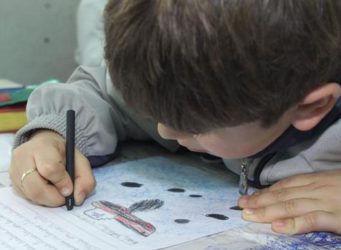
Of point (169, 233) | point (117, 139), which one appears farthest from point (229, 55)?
point (117, 139)

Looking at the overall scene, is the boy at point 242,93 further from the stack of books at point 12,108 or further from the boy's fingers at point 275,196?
the stack of books at point 12,108

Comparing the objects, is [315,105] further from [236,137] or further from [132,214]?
[132,214]

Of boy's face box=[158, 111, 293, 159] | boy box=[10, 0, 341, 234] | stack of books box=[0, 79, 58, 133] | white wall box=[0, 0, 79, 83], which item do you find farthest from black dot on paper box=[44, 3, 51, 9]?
boy's face box=[158, 111, 293, 159]

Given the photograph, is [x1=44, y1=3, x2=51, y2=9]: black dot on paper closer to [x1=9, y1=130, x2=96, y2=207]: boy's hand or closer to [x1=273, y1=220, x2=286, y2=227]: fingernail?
[x1=9, y1=130, x2=96, y2=207]: boy's hand

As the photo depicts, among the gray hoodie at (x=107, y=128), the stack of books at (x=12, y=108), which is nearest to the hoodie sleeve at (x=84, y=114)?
the gray hoodie at (x=107, y=128)

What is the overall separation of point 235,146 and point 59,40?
806 millimetres

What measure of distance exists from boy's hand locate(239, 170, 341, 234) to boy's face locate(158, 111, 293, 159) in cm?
5

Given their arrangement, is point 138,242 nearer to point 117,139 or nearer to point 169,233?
point 169,233

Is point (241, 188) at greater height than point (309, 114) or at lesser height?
lesser

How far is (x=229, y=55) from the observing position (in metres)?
0.41

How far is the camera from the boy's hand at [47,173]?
546mm

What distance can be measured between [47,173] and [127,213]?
0.28 ft

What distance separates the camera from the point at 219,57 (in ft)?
1.34

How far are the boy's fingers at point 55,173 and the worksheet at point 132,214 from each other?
0.02m
